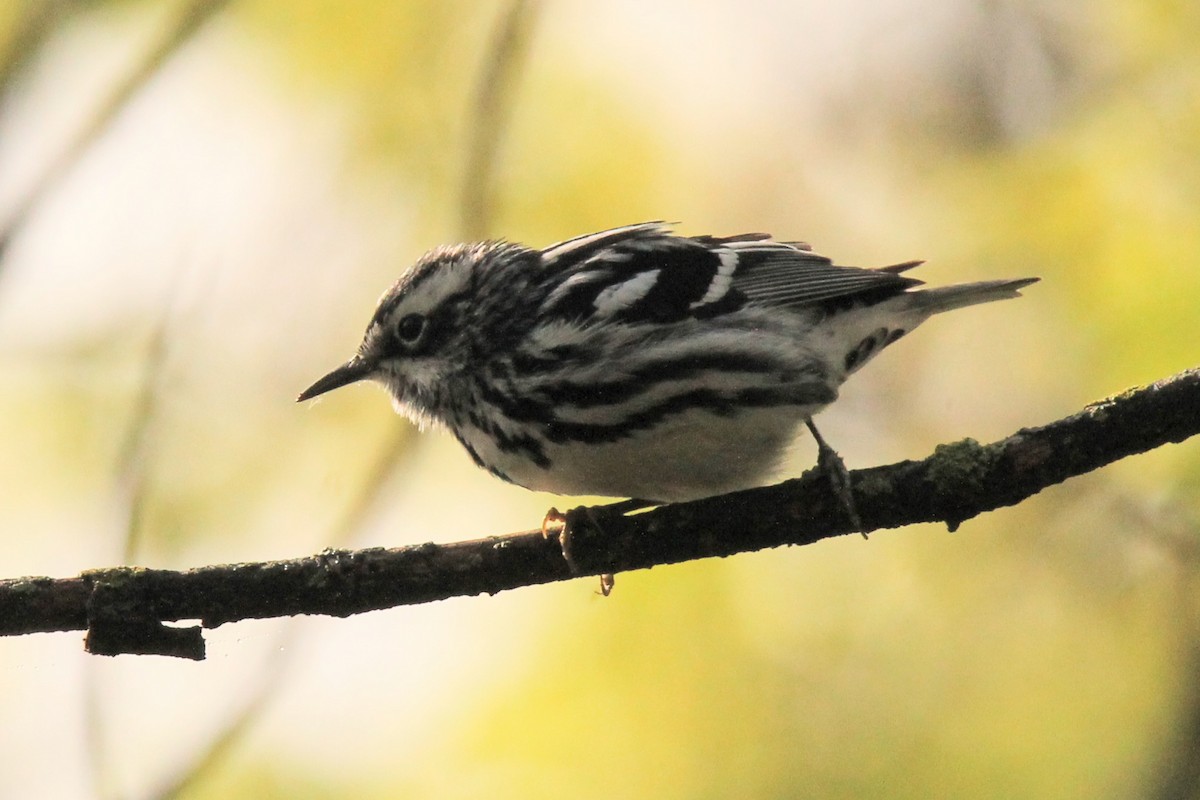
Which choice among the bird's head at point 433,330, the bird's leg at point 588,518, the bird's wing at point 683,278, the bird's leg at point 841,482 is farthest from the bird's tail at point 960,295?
the bird's head at point 433,330

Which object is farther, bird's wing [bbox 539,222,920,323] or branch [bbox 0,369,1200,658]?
bird's wing [bbox 539,222,920,323]

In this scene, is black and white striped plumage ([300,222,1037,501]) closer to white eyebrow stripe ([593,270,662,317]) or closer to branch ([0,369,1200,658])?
white eyebrow stripe ([593,270,662,317])

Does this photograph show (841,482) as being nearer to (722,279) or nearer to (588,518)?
(588,518)

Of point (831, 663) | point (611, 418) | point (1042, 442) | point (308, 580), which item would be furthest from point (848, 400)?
point (308, 580)

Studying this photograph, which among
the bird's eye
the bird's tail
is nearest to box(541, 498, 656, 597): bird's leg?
the bird's eye

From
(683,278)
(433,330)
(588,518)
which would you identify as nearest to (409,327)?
(433,330)
